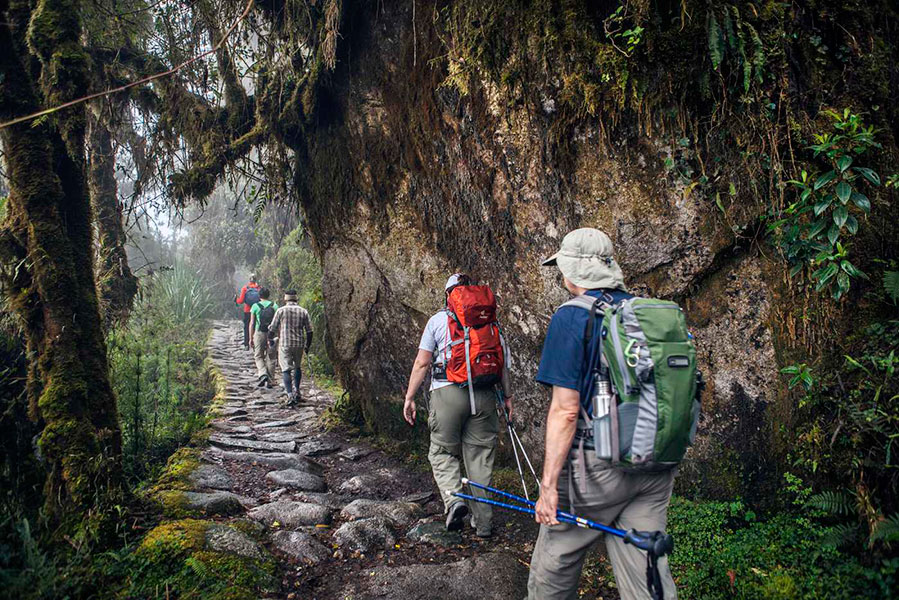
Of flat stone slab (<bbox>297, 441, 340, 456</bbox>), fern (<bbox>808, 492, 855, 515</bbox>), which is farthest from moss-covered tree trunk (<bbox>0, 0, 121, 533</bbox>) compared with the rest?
fern (<bbox>808, 492, 855, 515</bbox>)

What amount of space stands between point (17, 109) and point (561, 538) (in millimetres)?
4590

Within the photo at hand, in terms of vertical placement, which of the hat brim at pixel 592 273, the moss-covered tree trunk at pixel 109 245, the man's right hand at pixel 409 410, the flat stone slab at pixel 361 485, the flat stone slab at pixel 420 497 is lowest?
the flat stone slab at pixel 420 497

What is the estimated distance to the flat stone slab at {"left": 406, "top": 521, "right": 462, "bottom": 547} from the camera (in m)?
4.56

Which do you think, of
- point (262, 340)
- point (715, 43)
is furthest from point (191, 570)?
point (262, 340)

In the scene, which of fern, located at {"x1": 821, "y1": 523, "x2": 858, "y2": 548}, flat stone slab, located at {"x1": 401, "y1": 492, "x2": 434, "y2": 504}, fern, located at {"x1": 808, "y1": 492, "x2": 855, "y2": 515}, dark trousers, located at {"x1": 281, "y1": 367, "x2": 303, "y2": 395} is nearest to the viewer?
fern, located at {"x1": 821, "y1": 523, "x2": 858, "y2": 548}

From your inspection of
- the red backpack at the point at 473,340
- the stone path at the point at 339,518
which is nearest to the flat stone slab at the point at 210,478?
the stone path at the point at 339,518

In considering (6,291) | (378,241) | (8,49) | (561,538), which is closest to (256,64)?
(378,241)

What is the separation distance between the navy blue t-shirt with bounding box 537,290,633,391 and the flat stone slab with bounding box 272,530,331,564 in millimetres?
2660

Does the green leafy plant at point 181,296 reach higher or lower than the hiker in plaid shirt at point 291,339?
higher

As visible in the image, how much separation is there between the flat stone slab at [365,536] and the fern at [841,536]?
3.04 m

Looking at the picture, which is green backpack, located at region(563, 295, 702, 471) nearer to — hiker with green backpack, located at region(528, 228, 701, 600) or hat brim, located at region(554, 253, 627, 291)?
hiker with green backpack, located at region(528, 228, 701, 600)

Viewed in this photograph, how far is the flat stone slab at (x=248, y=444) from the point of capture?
7.15 metres

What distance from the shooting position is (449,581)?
12.4ft

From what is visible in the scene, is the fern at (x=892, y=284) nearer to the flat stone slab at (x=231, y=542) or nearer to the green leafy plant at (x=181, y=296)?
the flat stone slab at (x=231, y=542)
